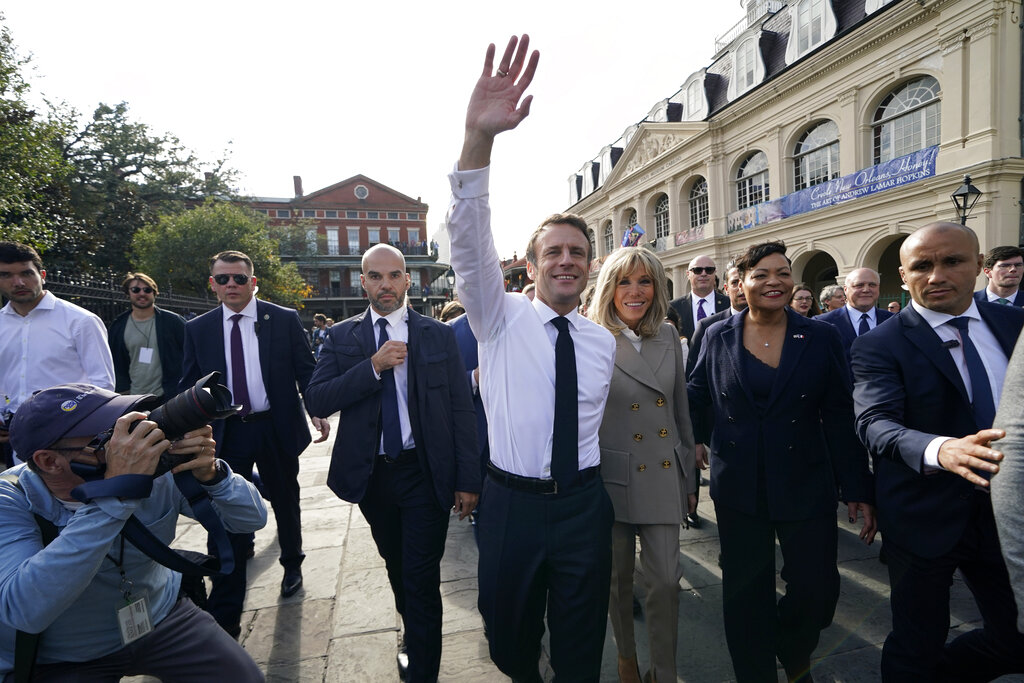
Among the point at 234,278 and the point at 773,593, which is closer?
the point at 773,593

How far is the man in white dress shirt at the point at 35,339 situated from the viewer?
3.04 metres

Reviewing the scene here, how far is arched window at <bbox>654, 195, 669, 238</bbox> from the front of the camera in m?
27.2

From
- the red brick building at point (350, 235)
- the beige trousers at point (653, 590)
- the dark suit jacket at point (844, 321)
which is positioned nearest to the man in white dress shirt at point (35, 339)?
the beige trousers at point (653, 590)

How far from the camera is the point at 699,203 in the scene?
973 inches

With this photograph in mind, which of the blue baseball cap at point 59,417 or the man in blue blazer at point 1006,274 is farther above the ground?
the man in blue blazer at point 1006,274

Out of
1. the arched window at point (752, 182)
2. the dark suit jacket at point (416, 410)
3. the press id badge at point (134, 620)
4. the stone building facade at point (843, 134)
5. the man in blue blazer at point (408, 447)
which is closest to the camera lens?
the press id badge at point (134, 620)

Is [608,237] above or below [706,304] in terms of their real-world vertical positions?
above

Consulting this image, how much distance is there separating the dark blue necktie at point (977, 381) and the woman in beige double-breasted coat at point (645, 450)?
113cm

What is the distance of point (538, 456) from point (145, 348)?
15.7ft

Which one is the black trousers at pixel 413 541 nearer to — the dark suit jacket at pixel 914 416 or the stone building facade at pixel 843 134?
the dark suit jacket at pixel 914 416

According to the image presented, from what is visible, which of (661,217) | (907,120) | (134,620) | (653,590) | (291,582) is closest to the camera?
(134,620)

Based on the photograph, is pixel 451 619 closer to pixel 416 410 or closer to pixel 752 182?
pixel 416 410

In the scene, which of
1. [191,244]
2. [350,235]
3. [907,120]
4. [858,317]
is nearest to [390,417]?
[858,317]

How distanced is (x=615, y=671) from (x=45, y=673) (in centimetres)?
228
